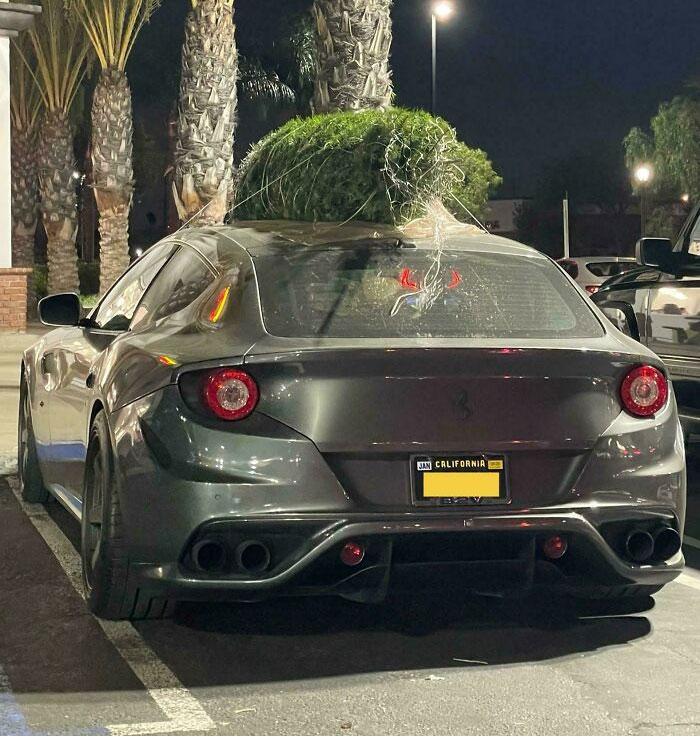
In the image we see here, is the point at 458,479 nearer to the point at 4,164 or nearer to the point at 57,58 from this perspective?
the point at 4,164

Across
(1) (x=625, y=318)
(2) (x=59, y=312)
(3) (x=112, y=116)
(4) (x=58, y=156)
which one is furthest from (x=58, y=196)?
(2) (x=59, y=312)

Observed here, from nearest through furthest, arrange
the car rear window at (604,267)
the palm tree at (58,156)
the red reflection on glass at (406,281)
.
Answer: the red reflection on glass at (406,281), the car rear window at (604,267), the palm tree at (58,156)

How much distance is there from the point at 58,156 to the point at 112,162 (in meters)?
3.57

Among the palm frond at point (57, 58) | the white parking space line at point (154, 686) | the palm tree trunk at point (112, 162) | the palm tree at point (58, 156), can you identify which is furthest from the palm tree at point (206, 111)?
the white parking space line at point (154, 686)

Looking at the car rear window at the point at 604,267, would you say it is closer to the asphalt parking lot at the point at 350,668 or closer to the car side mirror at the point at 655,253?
the car side mirror at the point at 655,253

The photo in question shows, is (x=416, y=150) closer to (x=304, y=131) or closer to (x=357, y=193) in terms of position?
(x=357, y=193)

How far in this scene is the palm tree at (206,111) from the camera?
2470cm

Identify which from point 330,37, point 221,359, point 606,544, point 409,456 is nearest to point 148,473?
point 221,359

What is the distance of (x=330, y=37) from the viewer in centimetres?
1589

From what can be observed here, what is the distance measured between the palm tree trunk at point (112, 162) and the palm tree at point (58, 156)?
2.61 metres

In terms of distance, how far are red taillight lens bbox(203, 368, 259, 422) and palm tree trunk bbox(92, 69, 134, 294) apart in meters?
27.7

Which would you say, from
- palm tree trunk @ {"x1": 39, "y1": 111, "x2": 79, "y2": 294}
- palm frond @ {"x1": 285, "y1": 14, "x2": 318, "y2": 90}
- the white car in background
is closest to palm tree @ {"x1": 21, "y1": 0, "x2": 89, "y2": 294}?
palm tree trunk @ {"x1": 39, "y1": 111, "x2": 79, "y2": 294}

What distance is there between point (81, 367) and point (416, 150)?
1.78m

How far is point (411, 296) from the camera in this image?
18.9 ft
